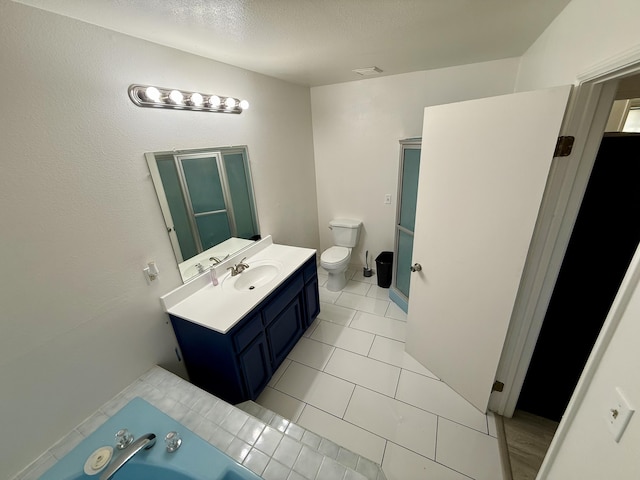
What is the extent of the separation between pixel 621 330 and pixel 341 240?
2605 mm

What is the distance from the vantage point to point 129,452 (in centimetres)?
98

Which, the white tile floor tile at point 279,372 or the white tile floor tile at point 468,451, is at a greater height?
the white tile floor tile at point 279,372

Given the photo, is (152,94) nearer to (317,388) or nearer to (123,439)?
(123,439)

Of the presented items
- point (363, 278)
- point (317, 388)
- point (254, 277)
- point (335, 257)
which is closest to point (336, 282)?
point (335, 257)

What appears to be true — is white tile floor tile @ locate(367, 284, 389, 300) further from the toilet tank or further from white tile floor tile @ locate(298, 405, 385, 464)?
white tile floor tile @ locate(298, 405, 385, 464)

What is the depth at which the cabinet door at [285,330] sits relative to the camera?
6.11 ft

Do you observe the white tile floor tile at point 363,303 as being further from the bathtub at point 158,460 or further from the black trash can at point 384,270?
the bathtub at point 158,460

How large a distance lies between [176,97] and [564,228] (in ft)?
7.15

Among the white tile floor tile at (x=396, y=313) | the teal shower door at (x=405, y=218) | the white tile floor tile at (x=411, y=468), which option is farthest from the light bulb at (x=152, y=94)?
the white tile floor tile at (x=396, y=313)

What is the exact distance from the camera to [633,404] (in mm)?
620

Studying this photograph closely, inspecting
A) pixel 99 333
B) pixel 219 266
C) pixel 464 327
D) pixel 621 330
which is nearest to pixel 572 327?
pixel 464 327

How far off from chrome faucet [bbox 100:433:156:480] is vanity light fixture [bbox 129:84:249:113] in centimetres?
162

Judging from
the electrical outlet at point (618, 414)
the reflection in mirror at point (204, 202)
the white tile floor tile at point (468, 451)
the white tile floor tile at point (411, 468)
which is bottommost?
the white tile floor tile at point (411, 468)

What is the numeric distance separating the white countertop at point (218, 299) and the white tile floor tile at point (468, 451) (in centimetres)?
141
